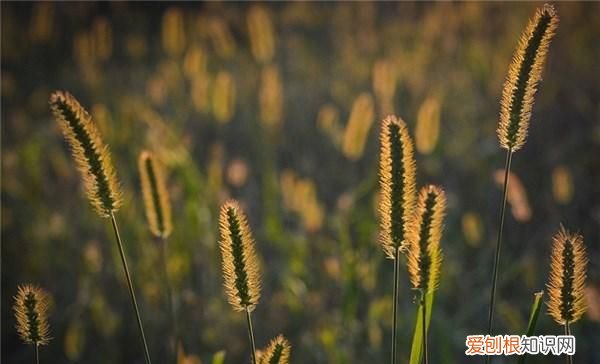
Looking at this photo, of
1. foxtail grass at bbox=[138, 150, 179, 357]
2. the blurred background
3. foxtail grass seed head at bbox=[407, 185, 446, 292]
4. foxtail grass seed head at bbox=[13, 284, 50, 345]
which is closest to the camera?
foxtail grass seed head at bbox=[407, 185, 446, 292]

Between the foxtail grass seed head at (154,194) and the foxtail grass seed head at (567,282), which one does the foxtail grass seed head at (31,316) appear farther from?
the foxtail grass seed head at (567,282)

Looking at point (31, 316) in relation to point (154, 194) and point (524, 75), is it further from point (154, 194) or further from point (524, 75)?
point (524, 75)

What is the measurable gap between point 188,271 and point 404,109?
2.04 metres

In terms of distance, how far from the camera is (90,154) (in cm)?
Answer: 106

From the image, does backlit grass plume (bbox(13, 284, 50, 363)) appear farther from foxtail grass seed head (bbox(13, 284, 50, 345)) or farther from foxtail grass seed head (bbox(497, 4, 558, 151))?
foxtail grass seed head (bbox(497, 4, 558, 151))

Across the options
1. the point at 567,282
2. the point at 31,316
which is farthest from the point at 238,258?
the point at 567,282

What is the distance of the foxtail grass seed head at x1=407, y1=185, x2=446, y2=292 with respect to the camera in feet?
3.15

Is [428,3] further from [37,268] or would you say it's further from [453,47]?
[37,268]

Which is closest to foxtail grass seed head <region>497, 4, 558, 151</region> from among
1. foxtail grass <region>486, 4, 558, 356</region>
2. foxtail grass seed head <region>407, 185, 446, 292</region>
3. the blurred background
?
foxtail grass <region>486, 4, 558, 356</region>

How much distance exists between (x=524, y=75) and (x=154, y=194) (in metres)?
0.75

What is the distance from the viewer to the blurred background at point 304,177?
7.97 feet

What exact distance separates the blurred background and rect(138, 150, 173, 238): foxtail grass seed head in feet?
1.89

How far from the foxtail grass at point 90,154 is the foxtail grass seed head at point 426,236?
44cm

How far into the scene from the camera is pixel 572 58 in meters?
4.27
